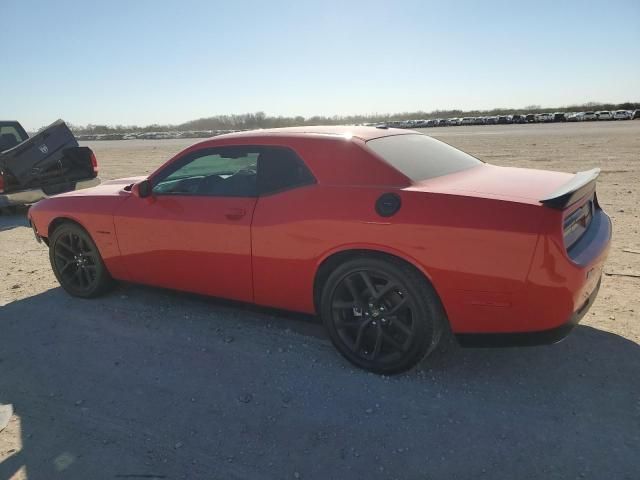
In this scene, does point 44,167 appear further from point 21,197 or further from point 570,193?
point 570,193

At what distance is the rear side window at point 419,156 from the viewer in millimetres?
3139

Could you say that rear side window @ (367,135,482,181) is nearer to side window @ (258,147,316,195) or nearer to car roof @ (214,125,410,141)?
car roof @ (214,125,410,141)

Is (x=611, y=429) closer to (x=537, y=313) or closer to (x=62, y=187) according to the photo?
(x=537, y=313)

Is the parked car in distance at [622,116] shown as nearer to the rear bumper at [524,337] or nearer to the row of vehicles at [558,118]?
the row of vehicles at [558,118]

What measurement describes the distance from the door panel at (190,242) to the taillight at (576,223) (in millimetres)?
1995

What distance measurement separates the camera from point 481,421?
2617mm

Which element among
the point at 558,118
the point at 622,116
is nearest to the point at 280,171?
the point at 622,116

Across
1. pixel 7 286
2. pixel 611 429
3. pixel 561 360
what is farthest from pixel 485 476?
pixel 7 286

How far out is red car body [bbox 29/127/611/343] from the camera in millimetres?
2547

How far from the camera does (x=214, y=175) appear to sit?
3938 mm

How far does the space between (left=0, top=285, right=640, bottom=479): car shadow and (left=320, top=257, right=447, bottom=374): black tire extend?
155mm

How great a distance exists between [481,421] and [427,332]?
1.82 feet

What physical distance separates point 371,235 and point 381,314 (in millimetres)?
525

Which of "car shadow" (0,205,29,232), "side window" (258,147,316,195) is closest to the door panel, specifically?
"side window" (258,147,316,195)
